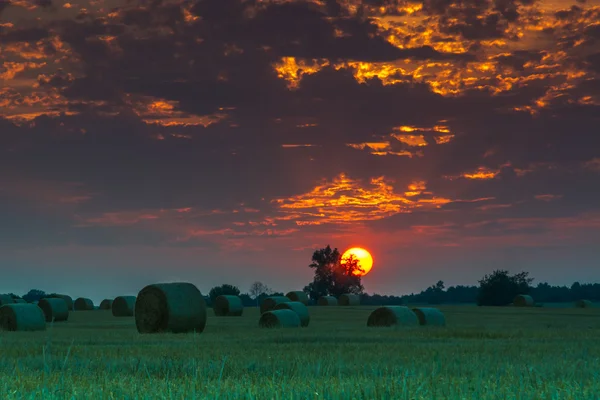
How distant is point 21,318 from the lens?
114 ft

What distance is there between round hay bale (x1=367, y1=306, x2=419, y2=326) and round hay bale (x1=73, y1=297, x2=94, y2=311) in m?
49.1

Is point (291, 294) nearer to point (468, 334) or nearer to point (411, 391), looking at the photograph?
point (468, 334)

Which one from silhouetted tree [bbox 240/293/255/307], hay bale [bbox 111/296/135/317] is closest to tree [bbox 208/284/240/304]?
silhouetted tree [bbox 240/293/255/307]

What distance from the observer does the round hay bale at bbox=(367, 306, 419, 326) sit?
33875 mm

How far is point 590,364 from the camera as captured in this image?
13.7 meters

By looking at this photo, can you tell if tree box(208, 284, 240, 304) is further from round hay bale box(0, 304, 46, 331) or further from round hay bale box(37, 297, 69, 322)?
round hay bale box(0, 304, 46, 331)

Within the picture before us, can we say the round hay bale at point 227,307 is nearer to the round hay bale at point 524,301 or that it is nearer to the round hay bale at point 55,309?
the round hay bale at point 55,309

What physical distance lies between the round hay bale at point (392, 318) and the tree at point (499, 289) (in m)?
65.7

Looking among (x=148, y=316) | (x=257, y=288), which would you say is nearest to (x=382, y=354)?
(x=148, y=316)

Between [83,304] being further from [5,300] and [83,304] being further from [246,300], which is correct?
[246,300]

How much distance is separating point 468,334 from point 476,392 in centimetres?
1633

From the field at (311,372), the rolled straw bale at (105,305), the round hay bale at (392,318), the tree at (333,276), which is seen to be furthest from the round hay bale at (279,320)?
the tree at (333,276)

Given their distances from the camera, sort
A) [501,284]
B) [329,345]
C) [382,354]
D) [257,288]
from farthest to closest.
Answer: [257,288], [501,284], [329,345], [382,354]

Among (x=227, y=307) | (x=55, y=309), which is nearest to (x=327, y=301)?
(x=227, y=307)
